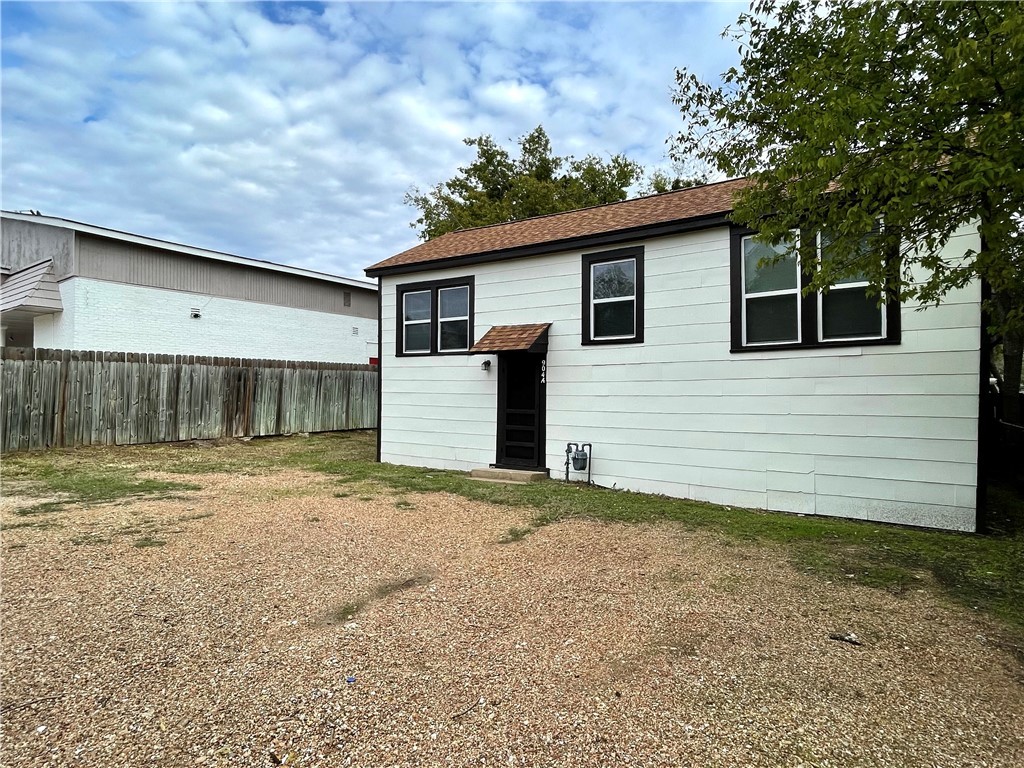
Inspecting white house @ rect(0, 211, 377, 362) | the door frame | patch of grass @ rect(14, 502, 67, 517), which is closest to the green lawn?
patch of grass @ rect(14, 502, 67, 517)

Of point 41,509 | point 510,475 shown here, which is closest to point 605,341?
point 510,475

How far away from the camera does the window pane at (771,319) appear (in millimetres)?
6910

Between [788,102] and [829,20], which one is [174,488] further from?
[829,20]

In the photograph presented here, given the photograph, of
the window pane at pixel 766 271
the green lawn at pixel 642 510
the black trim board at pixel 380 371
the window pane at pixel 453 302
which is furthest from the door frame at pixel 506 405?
the window pane at pixel 766 271

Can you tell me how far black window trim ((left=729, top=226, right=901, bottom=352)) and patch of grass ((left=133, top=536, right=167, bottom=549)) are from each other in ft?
22.4

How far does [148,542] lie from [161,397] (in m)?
8.62

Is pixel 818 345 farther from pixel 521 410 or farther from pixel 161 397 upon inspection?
pixel 161 397

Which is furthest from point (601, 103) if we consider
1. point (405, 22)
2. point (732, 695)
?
point (732, 695)

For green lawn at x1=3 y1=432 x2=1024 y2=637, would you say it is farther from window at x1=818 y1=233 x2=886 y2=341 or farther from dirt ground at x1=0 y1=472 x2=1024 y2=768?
window at x1=818 y1=233 x2=886 y2=341

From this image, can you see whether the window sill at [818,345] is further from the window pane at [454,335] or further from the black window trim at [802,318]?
the window pane at [454,335]

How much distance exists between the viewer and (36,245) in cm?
1531

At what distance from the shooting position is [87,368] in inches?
441

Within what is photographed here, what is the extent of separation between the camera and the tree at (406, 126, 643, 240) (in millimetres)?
23969

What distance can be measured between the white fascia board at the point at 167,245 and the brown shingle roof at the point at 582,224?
878 centimetres
